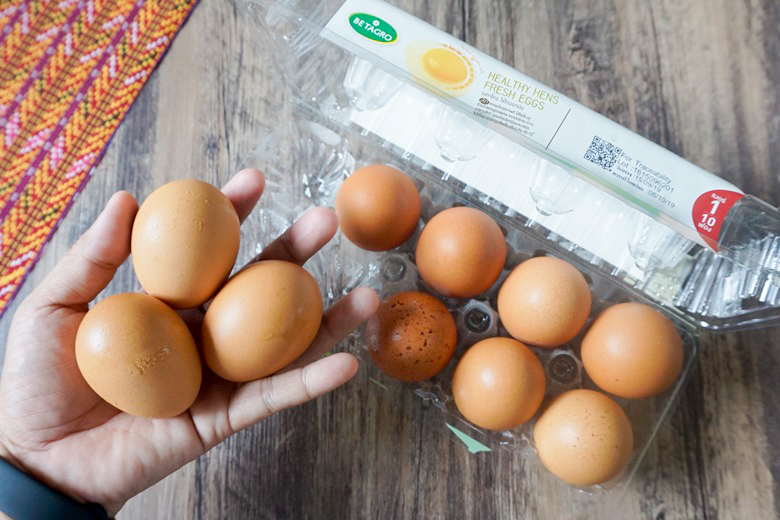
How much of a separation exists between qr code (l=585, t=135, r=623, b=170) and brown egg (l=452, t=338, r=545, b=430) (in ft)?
0.89

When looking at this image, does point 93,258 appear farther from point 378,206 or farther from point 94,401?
point 378,206

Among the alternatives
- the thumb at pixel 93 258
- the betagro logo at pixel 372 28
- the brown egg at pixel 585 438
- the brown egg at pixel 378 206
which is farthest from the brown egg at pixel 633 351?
the thumb at pixel 93 258

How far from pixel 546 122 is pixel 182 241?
0.47 meters

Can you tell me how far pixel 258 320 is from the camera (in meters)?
0.73

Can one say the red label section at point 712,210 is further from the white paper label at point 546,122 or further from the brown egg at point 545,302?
the brown egg at point 545,302

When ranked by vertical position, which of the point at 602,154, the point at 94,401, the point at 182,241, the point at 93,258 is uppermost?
the point at 602,154

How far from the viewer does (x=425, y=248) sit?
0.89 meters

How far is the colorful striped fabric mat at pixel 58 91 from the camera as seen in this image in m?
1.12

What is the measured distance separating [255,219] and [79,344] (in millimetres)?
415

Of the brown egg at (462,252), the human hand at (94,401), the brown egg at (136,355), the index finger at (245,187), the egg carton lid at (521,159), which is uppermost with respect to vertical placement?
the egg carton lid at (521,159)

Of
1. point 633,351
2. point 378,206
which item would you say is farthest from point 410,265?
point 633,351

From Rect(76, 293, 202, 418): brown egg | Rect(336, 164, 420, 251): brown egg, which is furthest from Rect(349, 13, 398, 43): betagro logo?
Rect(76, 293, 202, 418): brown egg

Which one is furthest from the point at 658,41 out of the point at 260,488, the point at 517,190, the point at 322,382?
the point at 260,488

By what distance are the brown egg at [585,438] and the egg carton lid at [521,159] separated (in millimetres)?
221
